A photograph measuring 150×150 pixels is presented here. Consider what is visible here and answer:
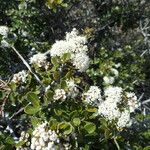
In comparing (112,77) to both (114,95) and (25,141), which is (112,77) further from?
(25,141)

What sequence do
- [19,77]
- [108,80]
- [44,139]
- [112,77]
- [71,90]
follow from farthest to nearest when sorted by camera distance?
[112,77] < [108,80] < [19,77] < [71,90] < [44,139]

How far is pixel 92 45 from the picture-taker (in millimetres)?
4379

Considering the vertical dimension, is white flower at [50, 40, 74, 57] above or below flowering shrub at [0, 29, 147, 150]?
above

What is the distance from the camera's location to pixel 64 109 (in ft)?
6.52

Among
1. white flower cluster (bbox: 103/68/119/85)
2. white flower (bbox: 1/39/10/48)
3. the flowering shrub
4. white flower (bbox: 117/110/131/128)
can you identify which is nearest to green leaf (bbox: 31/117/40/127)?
the flowering shrub

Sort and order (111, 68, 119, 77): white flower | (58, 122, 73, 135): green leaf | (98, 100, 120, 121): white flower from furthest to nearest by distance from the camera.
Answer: (111, 68, 119, 77): white flower
(98, 100, 120, 121): white flower
(58, 122, 73, 135): green leaf

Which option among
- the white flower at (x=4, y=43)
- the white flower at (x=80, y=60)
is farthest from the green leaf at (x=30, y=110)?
the white flower at (x=4, y=43)

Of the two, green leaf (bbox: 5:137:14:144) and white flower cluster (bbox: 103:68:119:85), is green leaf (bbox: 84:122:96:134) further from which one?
white flower cluster (bbox: 103:68:119:85)

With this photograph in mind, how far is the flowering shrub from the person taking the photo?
5.98ft

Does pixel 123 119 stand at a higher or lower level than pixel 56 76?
lower

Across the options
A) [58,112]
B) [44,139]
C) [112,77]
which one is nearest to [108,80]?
[112,77]

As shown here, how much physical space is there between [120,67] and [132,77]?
0.57ft

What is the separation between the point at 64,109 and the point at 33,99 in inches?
5.6

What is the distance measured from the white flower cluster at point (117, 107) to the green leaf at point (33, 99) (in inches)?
11.1
